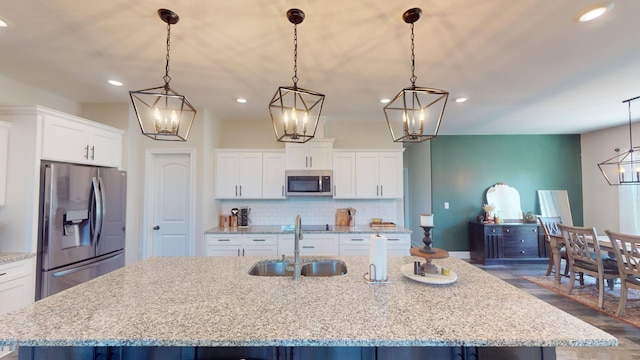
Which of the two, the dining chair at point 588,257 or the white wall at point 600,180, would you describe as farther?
the white wall at point 600,180

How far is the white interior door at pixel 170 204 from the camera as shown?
386cm

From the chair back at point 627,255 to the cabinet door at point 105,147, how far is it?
5.96 m

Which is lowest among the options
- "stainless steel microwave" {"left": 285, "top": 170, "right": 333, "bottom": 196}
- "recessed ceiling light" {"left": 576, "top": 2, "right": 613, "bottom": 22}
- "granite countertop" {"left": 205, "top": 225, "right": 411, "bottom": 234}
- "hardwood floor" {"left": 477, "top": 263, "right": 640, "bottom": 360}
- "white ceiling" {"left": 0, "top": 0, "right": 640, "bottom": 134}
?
"hardwood floor" {"left": 477, "top": 263, "right": 640, "bottom": 360}

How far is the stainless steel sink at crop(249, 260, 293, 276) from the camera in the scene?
2.09 metres

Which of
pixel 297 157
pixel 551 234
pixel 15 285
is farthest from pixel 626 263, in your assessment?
pixel 15 285

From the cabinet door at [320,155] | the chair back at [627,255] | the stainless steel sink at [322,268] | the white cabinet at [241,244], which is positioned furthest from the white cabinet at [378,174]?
the chair back at [627,255]

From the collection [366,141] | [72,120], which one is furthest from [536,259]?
[72,120]

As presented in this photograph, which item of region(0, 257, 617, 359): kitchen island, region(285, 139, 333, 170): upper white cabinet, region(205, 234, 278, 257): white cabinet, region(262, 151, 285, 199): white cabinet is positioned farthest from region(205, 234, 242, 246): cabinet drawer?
region(0, 257, 617, 359): kitchen island

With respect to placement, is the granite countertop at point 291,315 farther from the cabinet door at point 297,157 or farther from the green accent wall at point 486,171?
the green accent wall at point 486,171

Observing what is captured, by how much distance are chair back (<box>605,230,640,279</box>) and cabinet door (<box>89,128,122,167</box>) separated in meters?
5.96

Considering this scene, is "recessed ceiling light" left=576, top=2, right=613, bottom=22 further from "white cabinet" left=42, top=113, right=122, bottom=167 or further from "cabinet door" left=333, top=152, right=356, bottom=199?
"white cabinet" left=42, top=113, right=122, bottom=167

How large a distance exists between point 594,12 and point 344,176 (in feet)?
10.0

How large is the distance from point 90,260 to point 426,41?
403 cm

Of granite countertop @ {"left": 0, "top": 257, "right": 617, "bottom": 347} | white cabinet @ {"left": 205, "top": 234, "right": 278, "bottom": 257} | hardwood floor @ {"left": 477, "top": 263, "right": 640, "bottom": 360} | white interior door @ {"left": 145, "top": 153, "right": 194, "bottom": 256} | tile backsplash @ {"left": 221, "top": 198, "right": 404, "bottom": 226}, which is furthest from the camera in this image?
tile backsplash @ {"left": 221, "top": 198, "right": 404, "bottom": 226}
